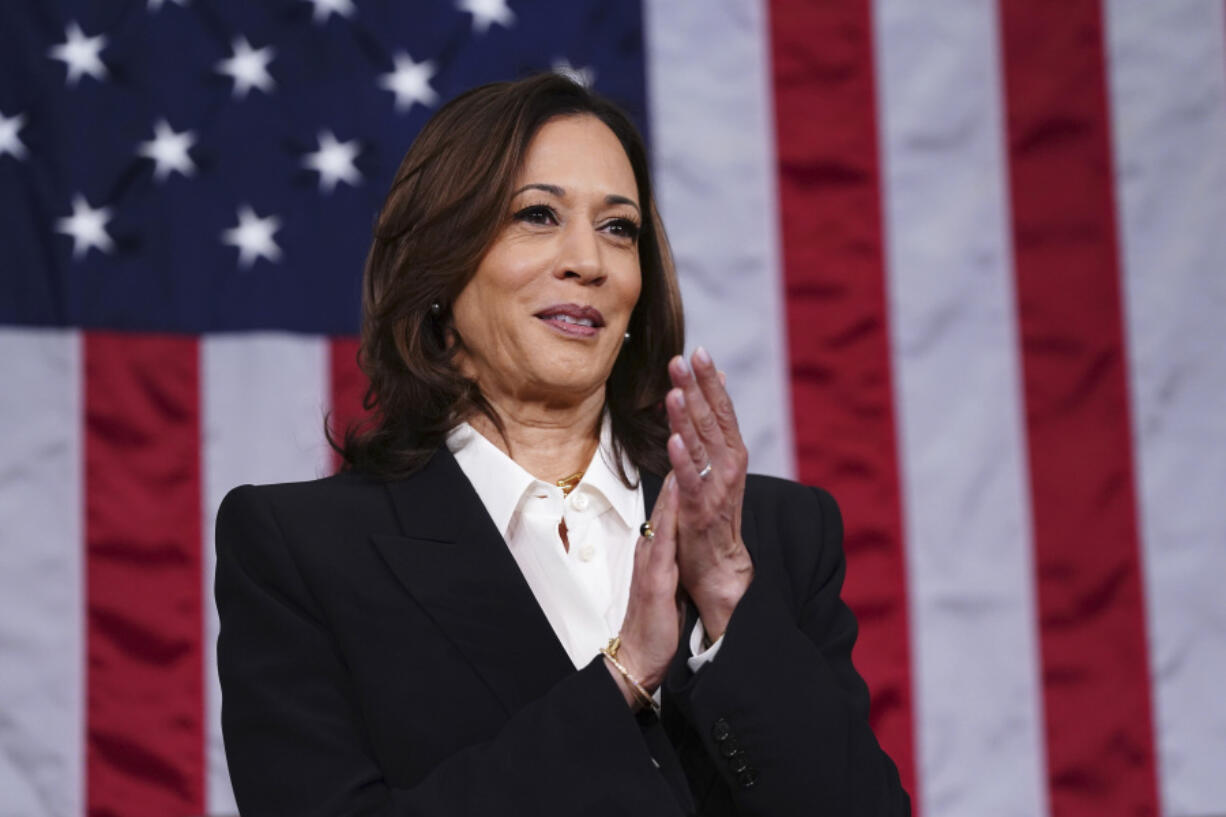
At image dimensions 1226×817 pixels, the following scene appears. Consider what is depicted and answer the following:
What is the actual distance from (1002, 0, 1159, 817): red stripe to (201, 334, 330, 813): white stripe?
145cm

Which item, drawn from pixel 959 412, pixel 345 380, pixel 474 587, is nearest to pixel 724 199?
pixel 959 412

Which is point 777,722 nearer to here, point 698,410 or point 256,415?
point 698,410

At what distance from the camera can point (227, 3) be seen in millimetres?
2475

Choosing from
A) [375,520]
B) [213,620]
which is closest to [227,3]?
[213,620]

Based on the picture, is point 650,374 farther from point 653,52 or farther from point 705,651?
point 653,52

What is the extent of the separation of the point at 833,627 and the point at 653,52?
1498 millimetres

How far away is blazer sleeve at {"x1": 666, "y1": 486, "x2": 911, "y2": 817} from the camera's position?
128 centimetres

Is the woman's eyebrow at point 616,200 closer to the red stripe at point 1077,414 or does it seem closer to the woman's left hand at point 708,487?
the woman's left hand at point 708,487

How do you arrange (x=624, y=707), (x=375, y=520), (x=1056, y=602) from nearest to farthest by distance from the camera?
(x=624, y=707) < (x=375, y=520) < (x=1056, y=602)

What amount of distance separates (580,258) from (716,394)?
14.8 inches

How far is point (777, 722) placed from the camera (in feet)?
4.22

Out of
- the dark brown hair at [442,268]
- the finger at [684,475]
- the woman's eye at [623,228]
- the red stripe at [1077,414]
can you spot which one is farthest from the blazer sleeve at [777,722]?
the red stripe at [1077,414]

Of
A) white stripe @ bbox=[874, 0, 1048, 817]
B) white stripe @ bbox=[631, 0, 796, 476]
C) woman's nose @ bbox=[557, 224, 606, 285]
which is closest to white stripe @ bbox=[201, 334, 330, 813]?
white stripe @ bbox=[631, 0, 796, 476]

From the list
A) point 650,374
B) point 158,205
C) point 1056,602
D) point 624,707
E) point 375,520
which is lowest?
point 1056,602
